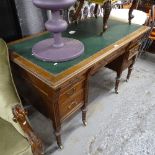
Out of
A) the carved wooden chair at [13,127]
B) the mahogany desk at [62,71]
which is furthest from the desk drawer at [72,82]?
the carved wooden chair at [13,127]

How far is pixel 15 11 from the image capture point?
1362 millimetres

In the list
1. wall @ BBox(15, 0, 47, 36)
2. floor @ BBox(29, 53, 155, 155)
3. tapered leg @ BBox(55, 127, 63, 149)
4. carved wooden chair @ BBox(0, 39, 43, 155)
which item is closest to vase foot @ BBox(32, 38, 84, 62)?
carved wooden chair @ BBox(0, 39, 43, 155)

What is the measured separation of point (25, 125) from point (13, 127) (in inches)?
4.9

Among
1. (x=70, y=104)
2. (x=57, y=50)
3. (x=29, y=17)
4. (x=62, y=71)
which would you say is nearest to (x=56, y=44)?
(x=57, y=50)

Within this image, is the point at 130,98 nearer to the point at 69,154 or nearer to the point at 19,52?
the point at 69,154

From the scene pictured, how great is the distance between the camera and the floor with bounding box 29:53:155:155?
4.52 ft

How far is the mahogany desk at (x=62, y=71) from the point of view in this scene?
1.01 m

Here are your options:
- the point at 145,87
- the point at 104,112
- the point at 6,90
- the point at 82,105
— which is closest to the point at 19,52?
the point at 6,90

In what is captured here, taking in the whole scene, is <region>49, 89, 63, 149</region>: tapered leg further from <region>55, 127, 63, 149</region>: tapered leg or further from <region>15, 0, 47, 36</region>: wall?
<region>15, 0, 47, 36</region>: wall

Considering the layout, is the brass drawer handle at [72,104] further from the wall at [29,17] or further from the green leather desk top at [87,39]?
the wall at [29,17]

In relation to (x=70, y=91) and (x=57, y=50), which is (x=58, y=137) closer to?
(x=70, y=91)

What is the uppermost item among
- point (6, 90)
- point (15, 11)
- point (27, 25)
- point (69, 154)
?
point (15, 11)

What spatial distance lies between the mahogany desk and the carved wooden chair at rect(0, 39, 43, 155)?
0.16m

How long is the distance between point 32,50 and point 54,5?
1.12 ft
